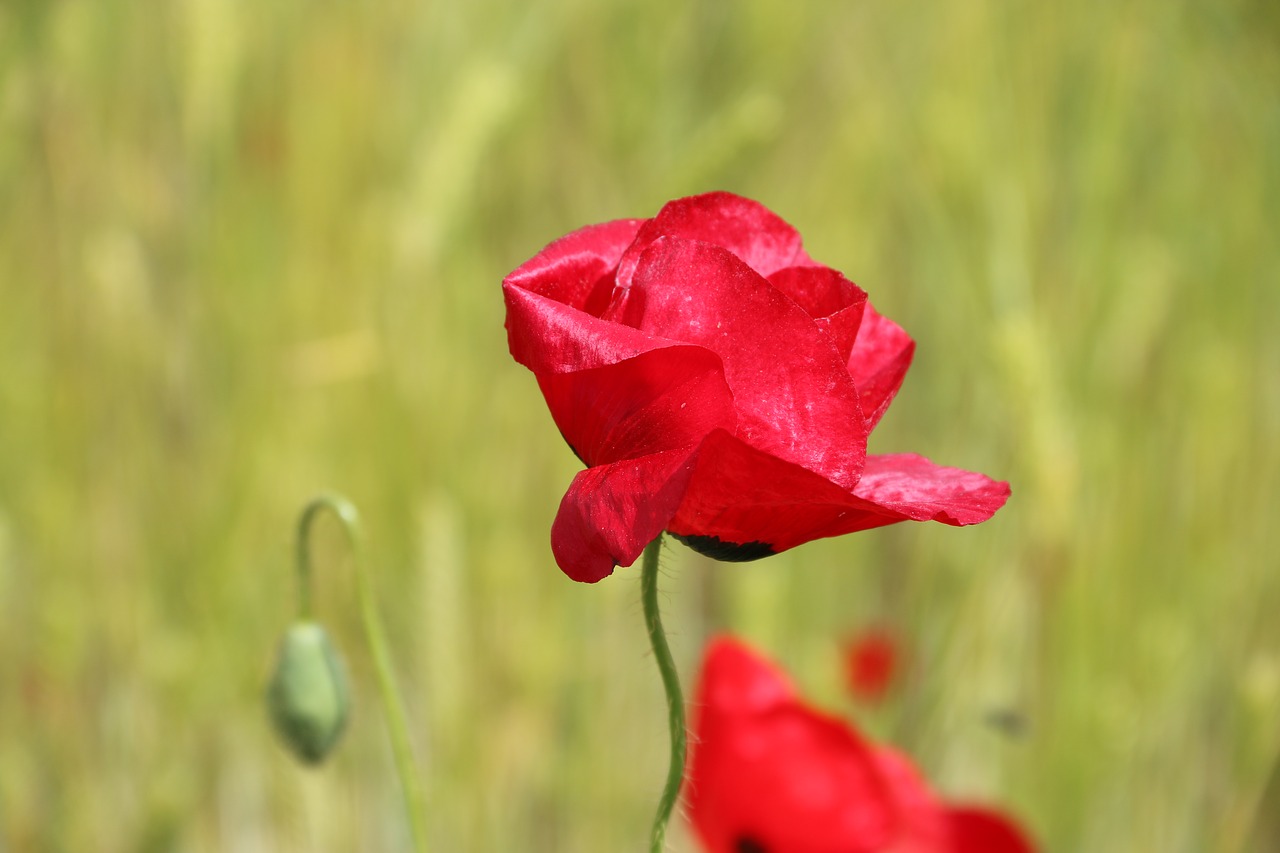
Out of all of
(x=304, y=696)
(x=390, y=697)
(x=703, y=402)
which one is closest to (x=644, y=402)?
(x=703, y=402)

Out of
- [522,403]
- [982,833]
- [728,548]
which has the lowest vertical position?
[982,833]

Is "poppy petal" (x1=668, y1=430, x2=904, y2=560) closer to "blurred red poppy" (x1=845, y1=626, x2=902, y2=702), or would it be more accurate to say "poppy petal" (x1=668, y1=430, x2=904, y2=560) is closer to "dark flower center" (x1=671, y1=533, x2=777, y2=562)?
"dark flower center" (x1=671, y1=533, x2=777, y2=562)

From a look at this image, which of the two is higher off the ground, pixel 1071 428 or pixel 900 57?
pixel 900 57

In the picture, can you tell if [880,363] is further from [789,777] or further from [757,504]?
[789,777]

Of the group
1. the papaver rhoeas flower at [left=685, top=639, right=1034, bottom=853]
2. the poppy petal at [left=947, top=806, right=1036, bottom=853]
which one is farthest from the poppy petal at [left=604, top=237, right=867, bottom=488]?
the poppy petal at [left=947, top=806, right=1036, bottom=853]

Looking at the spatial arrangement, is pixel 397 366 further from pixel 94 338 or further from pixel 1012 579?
pixel 1012 579

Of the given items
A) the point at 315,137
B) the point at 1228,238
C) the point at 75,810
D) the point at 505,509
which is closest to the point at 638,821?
the point at 505,509

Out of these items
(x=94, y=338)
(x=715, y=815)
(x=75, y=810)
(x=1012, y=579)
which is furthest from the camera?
(x=94, y=338)

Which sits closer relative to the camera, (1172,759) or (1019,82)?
(1019,82)
